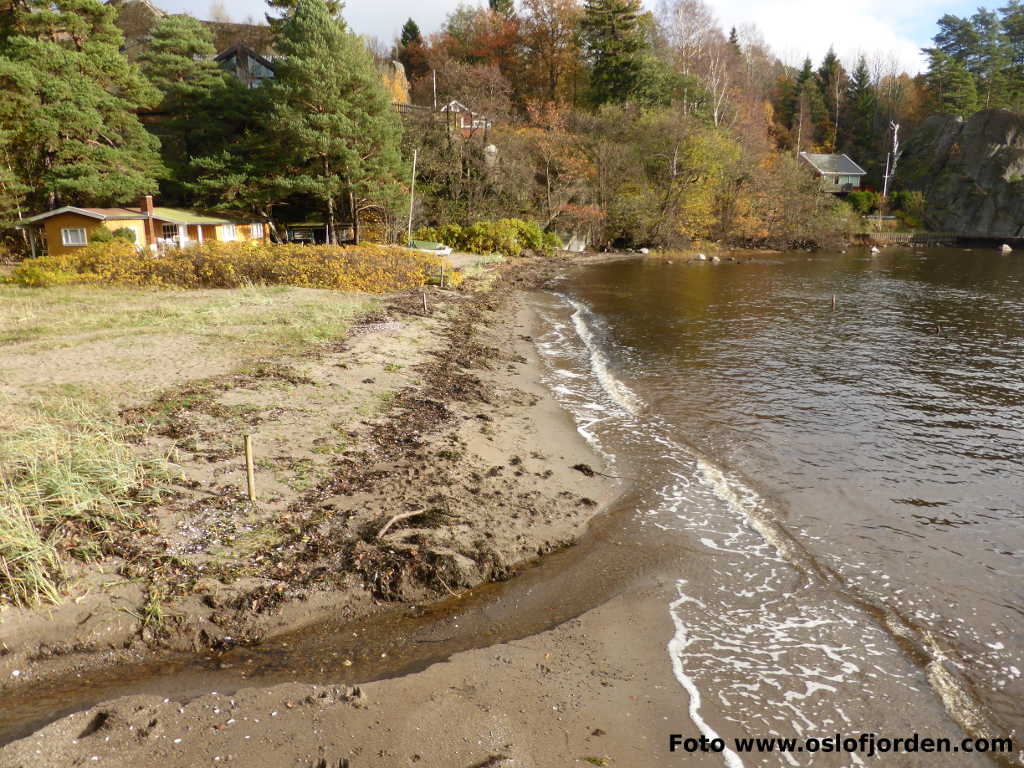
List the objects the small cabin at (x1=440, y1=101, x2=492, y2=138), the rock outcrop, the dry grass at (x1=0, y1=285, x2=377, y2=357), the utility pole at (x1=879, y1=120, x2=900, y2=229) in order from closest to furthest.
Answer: the dry grass at (x1=0, y1=285, x2=377, y2=357)
the small cabin at (x1=440, y1=101, x2=492, y2=138)
the rock outcrop
the utility pole at (x1=879, y1=120, x2=900, y2=229)

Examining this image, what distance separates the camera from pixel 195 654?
5.47 m

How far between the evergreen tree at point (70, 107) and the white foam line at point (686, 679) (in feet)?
135

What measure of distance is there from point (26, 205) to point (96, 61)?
9.71 metres

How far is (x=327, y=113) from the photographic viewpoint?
39.5m

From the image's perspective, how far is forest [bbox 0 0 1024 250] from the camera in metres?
37.5

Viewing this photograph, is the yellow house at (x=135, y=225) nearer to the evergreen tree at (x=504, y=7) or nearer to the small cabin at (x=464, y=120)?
the small cabin at (x=464, y=120)

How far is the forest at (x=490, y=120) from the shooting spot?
1476 inches

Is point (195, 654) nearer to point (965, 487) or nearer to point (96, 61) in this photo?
point (965, 487)

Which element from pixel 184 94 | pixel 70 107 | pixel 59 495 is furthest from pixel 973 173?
pixel 59 495

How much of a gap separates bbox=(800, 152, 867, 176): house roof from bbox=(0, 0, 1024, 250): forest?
2912mm

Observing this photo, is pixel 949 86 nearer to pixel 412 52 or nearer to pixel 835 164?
pixel 835 164

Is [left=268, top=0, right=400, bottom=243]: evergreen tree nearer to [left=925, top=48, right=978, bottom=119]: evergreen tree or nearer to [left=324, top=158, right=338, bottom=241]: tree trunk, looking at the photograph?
[left=324, top=158, right=338, bottom=241]: tree trunk

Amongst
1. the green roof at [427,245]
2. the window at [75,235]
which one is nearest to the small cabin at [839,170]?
the green roof at [427,245]

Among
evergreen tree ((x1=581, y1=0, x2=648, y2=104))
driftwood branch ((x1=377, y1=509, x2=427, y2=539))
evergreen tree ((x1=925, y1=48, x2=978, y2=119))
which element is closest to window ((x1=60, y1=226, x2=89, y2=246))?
driftwood branch ((x1=377, y1=509, x2=427, y2=539))
